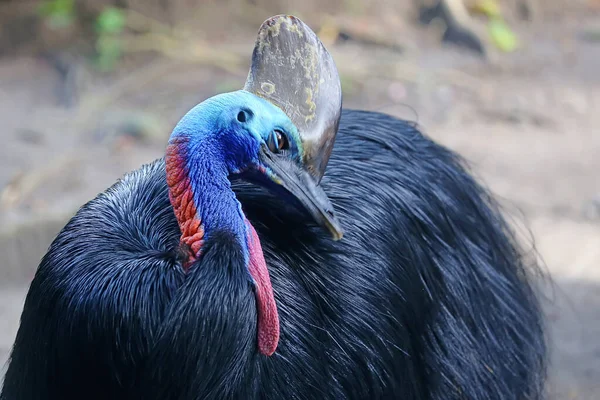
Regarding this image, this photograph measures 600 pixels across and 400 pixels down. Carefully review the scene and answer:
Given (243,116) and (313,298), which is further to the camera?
(313,298)

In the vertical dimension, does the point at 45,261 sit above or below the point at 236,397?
above

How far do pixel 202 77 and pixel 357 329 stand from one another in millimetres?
3665

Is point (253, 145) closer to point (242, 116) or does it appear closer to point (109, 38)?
point (242, 116)

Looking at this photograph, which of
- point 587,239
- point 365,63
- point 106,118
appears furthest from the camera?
point 365,63

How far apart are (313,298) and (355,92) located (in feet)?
11.5

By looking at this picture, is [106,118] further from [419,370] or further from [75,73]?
[419,370]

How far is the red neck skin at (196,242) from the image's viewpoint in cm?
153

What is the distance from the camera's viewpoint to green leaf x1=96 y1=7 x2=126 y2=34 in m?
5.28

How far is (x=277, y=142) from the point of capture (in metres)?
1.56

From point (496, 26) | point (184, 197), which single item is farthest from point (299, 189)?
point (496, 26)

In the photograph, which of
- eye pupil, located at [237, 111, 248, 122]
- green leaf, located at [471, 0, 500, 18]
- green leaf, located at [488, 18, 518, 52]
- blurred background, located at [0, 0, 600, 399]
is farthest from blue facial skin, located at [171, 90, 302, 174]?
green leaf, located at [471, 0, 500, 18]

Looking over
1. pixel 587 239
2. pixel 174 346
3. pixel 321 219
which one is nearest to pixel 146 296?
pixel 174 346

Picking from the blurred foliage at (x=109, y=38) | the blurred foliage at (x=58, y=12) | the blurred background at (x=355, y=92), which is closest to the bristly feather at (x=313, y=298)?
the blurred background at (x=355, y=92)

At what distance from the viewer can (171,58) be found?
536cm
